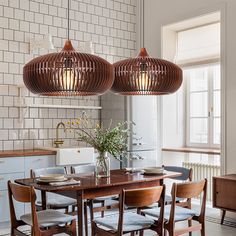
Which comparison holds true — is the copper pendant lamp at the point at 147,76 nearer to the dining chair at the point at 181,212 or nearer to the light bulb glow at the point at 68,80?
the light bulb glow at the point at 68,80

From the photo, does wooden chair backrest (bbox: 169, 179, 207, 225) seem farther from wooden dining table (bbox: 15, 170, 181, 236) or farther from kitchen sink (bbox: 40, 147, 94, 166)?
kitchen sink (bbox: 40, 147, 94, 166)

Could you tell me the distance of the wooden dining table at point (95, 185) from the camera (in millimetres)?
3400

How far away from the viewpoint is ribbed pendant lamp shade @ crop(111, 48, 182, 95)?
3.72 m

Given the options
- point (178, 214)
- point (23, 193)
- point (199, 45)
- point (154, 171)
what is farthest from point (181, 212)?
point (199, 45)

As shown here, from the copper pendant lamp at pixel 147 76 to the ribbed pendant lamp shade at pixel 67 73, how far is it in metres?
0.55

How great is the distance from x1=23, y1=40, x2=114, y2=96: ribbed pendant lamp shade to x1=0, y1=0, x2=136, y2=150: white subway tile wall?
8.39 ft

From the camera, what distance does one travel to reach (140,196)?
3.19 meters

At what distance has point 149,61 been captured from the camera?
3.77 metres

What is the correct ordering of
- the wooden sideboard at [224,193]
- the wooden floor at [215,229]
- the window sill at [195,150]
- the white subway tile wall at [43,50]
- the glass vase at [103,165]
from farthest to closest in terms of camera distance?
the window sill at [195,150], the white subway tile wall at [43,50], the wooden sideboard at [224,193], the wooden floor at [215,229], the glass vase at [103,165]

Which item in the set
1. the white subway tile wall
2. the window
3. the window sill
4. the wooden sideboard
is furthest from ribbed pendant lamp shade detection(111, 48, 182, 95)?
the window

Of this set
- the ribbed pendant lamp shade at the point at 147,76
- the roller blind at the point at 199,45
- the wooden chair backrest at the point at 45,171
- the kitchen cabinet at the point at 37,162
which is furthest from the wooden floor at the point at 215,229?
the roller blind at the point at 199,45

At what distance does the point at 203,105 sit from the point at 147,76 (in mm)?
3234

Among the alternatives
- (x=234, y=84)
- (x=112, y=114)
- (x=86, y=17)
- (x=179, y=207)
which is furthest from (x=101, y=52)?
(x=179, y=207)

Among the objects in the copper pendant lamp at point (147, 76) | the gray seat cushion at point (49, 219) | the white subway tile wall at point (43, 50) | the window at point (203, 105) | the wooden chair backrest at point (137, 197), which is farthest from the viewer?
the window at point (203, 105)
